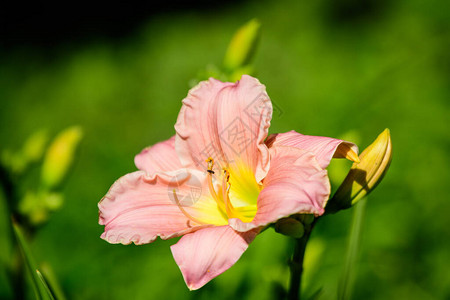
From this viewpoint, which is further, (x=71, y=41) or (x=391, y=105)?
(x=71, y=41)

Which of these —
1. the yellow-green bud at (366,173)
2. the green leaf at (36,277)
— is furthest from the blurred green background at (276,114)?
the green leaf at (36,277)

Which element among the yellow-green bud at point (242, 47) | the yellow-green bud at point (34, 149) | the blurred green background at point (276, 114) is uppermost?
the yellow-green bud at point (242, 47)

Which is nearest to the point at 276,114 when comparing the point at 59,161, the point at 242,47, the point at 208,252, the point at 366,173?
the point at 242,47

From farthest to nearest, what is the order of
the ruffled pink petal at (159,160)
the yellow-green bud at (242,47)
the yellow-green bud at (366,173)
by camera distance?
the yellow-green bud at (242,47)
the ruffled pink petal at (159,160)
the yellow-green bud at (366,173)

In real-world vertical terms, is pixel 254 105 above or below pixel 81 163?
above

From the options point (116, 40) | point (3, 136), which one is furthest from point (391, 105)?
point (3, 136)

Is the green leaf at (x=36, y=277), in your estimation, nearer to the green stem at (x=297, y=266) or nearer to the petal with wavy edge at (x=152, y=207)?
the petal with wavy edge at (x=152, y=207)

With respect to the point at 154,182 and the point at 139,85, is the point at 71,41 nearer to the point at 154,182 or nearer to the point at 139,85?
the point at 139,85

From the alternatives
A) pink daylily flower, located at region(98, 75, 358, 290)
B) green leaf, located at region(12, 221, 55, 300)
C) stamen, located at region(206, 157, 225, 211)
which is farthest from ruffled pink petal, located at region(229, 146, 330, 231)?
green leaf, located at region(12, 221, 55, 300)

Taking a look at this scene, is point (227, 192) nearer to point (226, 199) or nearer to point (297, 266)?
point (226, 199)
